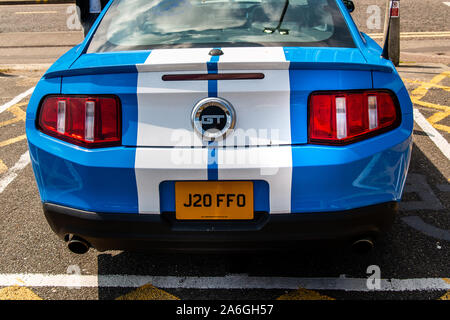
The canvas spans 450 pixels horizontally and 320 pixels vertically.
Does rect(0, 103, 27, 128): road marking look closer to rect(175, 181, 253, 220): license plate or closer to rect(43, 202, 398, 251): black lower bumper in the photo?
rect(43, 202, 398, 251): black lower bumper

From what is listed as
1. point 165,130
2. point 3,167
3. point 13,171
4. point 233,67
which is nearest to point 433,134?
point 233,67

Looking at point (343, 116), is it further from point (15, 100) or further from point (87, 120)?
point (15, 100)

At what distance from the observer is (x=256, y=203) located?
2.07m

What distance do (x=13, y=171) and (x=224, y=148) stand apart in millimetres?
2886

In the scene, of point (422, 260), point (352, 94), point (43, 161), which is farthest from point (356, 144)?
point (43, 161)

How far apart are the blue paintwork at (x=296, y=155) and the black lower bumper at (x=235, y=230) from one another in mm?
46

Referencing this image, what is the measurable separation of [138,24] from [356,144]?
4.77 feet

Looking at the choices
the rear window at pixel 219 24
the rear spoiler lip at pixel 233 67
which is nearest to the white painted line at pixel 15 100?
the rear window at pixel 219 24

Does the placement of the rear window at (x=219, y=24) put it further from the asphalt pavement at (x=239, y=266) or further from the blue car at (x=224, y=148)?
the asphalt pavement at (x=239, y=266)

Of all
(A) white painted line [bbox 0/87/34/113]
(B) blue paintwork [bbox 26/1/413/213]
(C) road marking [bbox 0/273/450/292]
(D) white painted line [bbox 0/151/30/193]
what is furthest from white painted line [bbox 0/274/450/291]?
(A) white painted line [bbox 0/87/34/113]

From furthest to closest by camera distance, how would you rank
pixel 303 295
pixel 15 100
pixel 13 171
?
pixel 15 100
pixel 13 171
pixel 303 295

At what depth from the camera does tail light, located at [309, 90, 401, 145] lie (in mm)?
2068

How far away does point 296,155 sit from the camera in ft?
6.65

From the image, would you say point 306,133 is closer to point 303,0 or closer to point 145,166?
point 145,166
